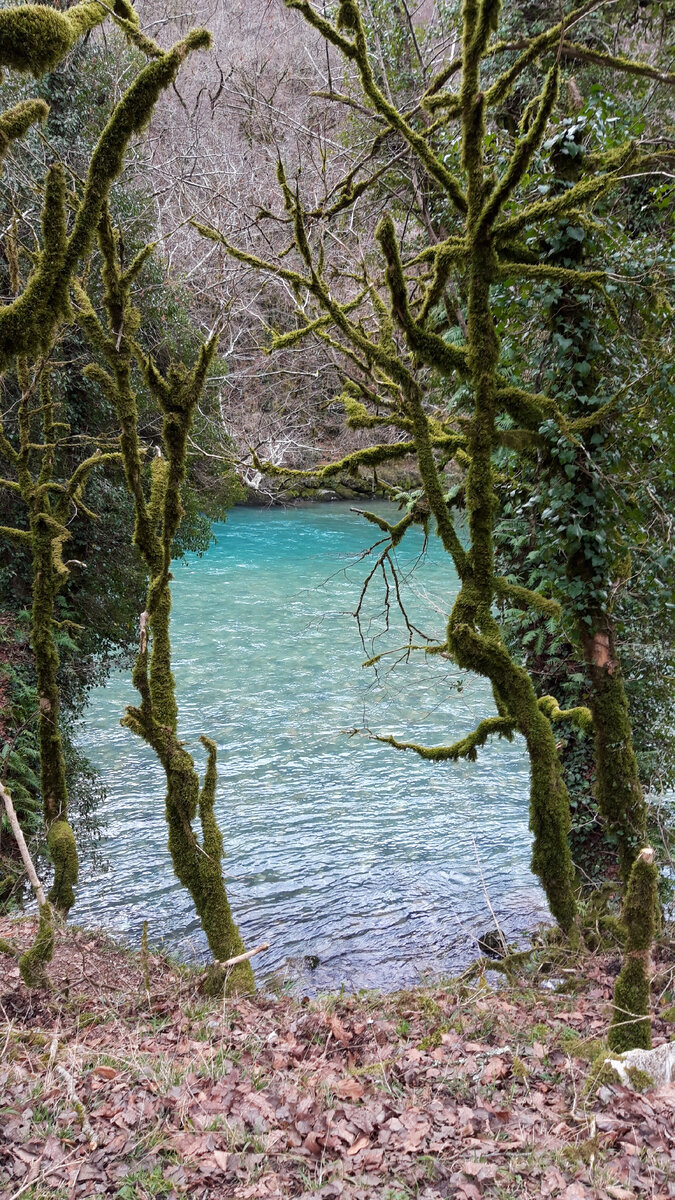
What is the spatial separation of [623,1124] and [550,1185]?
0.53 meters

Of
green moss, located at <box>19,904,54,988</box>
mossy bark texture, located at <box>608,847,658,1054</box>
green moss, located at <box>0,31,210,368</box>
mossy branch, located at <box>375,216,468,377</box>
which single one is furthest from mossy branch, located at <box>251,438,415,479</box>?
green moss, located at <box>19,904,54,988</box>

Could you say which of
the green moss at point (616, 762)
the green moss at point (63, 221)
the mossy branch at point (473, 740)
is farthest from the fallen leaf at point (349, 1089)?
the green moss at point (63, 221)

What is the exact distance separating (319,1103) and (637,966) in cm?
179

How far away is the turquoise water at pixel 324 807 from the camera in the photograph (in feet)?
27.6

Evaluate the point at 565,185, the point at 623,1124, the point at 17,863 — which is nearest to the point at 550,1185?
the point at 623,1124

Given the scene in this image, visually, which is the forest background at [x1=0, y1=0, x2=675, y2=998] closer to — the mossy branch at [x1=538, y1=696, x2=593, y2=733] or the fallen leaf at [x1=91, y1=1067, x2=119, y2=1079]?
the mossy branch at [x1=538, y1=696, x2=593, y2=733]

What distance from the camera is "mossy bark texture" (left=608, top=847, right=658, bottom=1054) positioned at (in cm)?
402

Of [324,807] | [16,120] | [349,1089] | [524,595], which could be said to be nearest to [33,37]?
[16,120]

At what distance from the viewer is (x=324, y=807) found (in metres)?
11.2

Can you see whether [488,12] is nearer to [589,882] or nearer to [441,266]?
[441,266]

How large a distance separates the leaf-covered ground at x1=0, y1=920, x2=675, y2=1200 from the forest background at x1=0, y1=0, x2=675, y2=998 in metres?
2.25

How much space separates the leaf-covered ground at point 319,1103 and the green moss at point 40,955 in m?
0.11

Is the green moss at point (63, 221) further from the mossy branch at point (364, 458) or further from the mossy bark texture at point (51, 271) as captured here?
the mossy branch at point (364, 458)

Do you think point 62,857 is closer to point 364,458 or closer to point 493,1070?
point 493,1070
